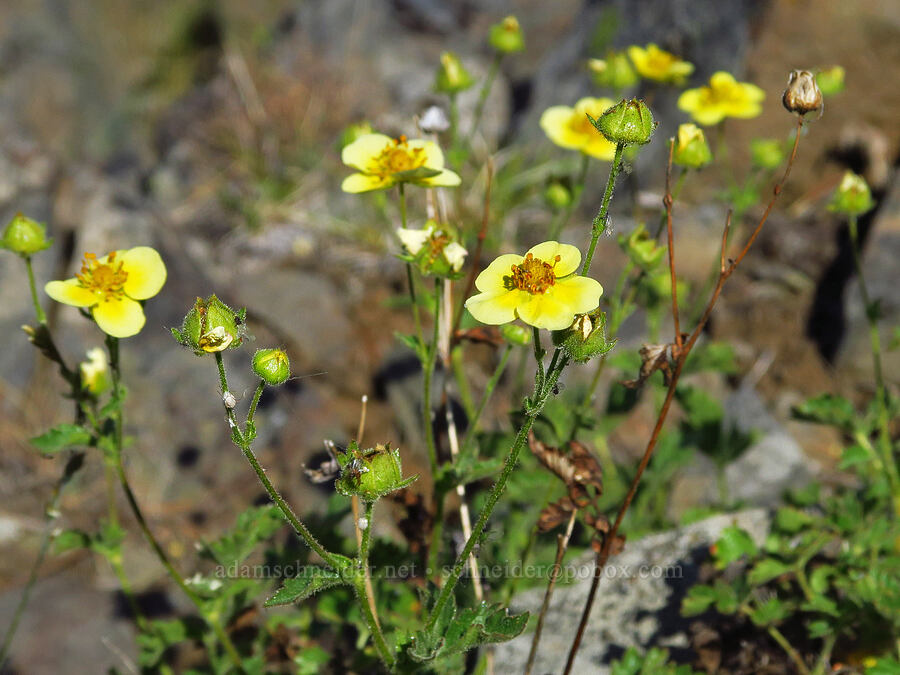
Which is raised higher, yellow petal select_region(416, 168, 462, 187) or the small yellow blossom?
yellow petal select_region(416, 168, 462, 187)

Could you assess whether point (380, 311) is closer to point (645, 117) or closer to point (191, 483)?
point (191, 483)

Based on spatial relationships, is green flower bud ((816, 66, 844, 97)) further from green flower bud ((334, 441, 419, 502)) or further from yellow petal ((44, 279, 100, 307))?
yellow petal ((44, 279, 100, 307))

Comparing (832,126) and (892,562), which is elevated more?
(832,126)

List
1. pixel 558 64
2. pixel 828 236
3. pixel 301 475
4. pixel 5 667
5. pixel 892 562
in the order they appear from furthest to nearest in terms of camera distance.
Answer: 1. pixel 558 64
2. pixel 828 236
3. pixel 301 475
4. pixel 5 667
5. pixel 892 562

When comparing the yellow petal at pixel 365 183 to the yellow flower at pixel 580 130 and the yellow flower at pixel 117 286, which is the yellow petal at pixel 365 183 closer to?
the yellow flower at pixel 117 286

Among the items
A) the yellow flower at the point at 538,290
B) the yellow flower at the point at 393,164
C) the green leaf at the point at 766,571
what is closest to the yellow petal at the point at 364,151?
the yellow flower at the point at 393,164

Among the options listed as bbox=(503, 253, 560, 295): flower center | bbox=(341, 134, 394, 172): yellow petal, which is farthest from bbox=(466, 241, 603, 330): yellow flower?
bbox=(341, 134, 394, 172): yellow petal

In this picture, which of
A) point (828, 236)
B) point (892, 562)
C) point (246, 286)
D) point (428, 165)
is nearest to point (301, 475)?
point (246, 286)
